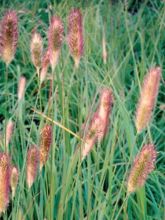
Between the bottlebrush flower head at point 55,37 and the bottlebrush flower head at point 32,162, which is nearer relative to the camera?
the bottlebrush flower head at point 32,162

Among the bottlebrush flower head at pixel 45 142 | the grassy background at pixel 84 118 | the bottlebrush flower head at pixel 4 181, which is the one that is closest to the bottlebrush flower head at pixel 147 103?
the grassy background at pixel 84 118

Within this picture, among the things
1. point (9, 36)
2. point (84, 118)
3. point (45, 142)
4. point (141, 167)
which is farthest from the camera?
point (84, 118)

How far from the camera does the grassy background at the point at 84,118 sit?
1.66 meters

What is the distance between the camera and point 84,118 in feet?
8.69

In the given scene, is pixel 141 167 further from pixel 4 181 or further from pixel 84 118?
pixel 84 118

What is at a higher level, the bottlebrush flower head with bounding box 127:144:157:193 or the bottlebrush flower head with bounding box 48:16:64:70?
the bottlebrush flower head with bounding box 48:16:64:70

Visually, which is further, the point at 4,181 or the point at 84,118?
the point at 84,118

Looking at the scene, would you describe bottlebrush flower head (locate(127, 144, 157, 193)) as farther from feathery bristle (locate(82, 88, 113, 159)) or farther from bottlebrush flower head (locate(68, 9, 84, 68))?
bottlebrush flower head (locate(68, 9, 84, 68))

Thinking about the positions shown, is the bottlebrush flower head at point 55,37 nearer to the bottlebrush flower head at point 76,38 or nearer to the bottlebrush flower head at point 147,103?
the bottlebrush flower head at point 76,38

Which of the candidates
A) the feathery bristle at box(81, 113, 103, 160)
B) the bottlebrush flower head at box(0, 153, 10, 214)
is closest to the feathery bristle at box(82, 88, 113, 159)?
the feathery bristle at box(81, 113, 103, 160)

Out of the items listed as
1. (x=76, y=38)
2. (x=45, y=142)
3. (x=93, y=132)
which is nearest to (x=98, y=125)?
(x=93, y=132)

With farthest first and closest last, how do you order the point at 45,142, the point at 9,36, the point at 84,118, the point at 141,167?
1. the point at 84,118
2. the point at 9,36
3. the point at 45,142
4. the point at 141,167

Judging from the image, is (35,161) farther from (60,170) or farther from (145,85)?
(60,170)

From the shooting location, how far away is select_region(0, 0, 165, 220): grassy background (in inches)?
65.3
